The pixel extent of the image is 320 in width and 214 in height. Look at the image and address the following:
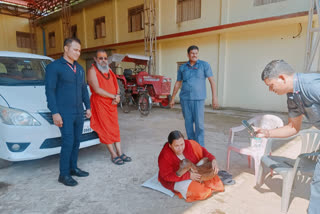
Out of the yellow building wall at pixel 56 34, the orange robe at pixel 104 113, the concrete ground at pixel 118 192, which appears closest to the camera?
the concrete ground at pixel 118 192

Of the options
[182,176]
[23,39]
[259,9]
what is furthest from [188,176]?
[23,39]

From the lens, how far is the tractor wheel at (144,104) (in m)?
6.66

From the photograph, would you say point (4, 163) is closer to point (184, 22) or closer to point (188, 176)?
point (188, 176)

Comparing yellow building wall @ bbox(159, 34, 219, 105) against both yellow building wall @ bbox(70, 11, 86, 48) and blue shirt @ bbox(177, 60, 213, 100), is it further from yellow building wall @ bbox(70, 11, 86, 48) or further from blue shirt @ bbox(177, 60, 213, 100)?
yellow building wall @ bbox(70, 11, 86, 48)

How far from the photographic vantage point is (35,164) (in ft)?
9.89

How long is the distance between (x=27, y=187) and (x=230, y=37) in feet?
26.1

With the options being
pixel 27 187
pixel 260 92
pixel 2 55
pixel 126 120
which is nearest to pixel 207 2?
pixel 260 92

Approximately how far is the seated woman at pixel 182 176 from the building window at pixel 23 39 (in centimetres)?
1961

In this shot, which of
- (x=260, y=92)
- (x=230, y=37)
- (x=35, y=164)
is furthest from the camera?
(x=230, y=37)

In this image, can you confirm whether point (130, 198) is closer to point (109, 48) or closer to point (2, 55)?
point (2, 55)

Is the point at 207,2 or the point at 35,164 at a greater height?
the point at 207,2

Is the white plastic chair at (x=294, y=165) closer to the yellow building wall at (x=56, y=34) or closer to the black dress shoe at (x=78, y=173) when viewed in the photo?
the black dress shoe at (x=78, y=173)

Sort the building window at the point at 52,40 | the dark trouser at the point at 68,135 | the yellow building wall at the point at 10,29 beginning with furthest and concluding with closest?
the building window at the point at 52,40 → the yellow building wall at the point at 10,29 → the dark trouser at the point at 68,135

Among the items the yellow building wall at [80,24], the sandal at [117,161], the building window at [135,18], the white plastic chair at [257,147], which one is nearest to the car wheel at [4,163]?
the sandal at [117,161]
